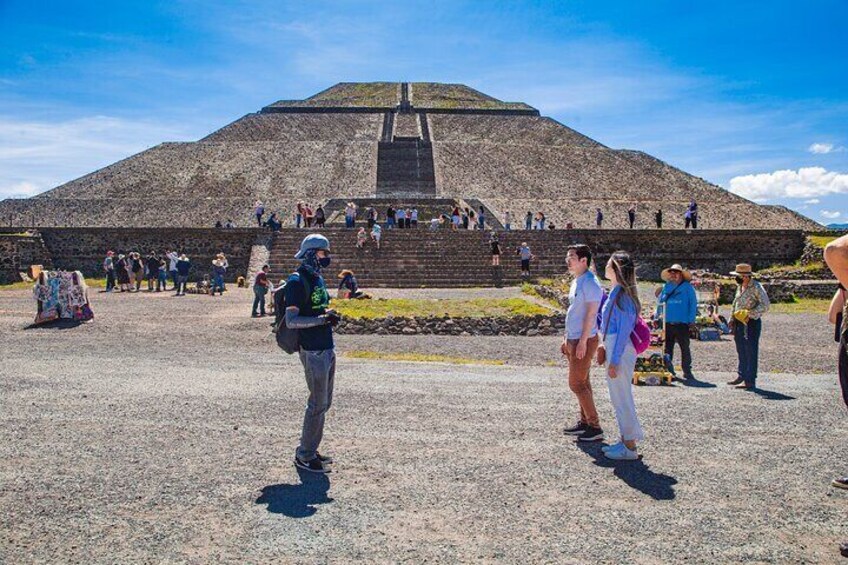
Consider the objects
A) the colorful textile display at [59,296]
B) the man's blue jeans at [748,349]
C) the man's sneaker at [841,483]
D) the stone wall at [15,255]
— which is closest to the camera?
the man's sneaker at [841,483]

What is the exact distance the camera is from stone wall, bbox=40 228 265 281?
27.7 meters

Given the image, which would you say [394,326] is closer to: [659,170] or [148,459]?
[148,459]

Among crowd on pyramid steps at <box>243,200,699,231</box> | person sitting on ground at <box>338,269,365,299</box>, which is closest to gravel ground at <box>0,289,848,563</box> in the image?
person sitting on ground at <box>338,269,365,299</box>

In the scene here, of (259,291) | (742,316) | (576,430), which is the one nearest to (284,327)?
(576,430)

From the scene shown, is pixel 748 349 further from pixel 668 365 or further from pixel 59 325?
pixel 59 325

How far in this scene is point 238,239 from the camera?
27719 millimetres

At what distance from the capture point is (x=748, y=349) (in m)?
8.86

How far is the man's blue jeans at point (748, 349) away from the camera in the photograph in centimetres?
872

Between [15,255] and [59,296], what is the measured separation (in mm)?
13784

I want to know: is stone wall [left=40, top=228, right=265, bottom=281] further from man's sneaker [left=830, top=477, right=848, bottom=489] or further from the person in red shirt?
man's sneaker [left=830, top=477, right=848, bottom=489]

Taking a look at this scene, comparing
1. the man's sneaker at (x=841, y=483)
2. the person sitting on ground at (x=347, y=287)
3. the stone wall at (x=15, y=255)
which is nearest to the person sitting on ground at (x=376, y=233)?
the person sitting on ground at (x=347, y=287)

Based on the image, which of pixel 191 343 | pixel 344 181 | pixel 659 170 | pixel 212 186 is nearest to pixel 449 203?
pixel 344 181

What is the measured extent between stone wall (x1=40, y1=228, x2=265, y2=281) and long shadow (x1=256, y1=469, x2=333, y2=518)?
23.4 meters

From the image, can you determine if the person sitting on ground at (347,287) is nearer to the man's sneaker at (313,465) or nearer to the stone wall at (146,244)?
the stone wall at (146,244)
